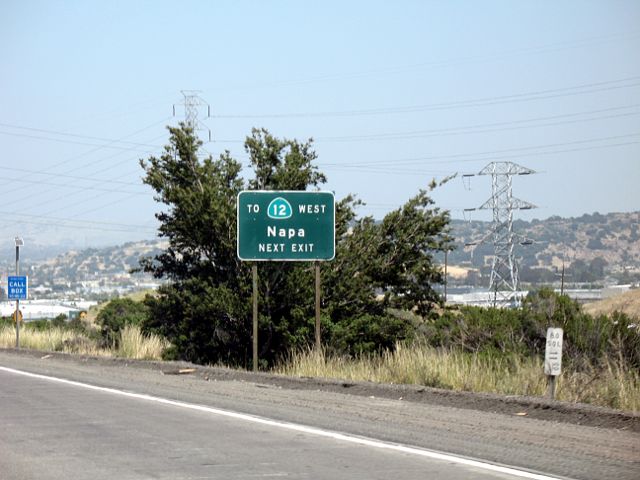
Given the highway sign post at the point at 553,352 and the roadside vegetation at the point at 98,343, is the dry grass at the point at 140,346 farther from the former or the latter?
the highway sign post at the point at 553,352

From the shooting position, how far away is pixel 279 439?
10945 mm

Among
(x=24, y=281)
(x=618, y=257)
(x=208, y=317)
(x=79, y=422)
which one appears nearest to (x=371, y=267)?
(x=208, y=317)

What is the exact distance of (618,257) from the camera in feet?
514

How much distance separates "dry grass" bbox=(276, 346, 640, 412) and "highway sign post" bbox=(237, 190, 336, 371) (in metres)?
2.81

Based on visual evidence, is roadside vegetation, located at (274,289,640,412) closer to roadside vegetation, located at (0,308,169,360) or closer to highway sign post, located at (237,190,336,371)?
highway sign post, located at (237,190,336,371)

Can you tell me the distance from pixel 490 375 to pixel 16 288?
2397 cm

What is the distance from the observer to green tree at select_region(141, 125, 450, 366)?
88.3ft

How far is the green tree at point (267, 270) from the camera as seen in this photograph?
2692 centimetres

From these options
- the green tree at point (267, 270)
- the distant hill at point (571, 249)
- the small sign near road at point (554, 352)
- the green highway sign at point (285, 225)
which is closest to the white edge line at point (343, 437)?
the small sign near road at point (554, 352)

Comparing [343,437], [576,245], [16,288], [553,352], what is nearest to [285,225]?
[553,352]

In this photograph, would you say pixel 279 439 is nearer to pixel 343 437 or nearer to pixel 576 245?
pixel 343 437

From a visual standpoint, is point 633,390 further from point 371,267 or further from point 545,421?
point 371,267

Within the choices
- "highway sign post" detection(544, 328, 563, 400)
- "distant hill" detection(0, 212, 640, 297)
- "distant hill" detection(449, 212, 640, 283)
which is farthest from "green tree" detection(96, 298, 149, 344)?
"distant hill" detection(449, 212, 640, 283)

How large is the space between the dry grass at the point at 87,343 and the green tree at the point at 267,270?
0.66 metres
